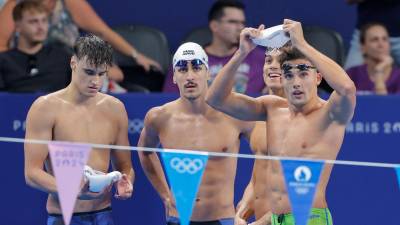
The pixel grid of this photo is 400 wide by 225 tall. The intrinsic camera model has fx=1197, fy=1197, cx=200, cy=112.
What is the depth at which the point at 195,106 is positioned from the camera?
7758mm

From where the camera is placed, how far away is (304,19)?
10.6 metres

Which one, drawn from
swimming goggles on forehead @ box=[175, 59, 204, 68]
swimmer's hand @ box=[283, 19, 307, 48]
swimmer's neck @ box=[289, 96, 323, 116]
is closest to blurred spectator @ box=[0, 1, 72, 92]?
swimming goggles on forehead @ box=[175, 59, 204, 68]

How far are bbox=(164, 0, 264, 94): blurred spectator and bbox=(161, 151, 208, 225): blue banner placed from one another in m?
2.42

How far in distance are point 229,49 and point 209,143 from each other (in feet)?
6.46

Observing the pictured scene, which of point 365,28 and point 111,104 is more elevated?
point 365,28

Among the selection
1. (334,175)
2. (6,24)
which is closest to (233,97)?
(334,175)

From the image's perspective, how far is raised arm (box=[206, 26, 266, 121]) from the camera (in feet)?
22.0

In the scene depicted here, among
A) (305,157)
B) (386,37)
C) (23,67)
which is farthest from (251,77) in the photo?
(305,157)

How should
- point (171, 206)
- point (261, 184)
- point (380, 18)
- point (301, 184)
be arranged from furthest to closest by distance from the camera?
Result: point (380, 18) < point (171, 206) < point (261, 184) < point (301, 184)

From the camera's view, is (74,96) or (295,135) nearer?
(295,135)

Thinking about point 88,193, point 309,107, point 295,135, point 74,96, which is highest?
point 74,96

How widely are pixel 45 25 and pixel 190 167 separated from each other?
9.54 feet

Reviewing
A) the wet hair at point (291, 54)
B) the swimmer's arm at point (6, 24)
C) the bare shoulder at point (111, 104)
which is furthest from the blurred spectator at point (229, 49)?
the wet hair at point (291, 54)

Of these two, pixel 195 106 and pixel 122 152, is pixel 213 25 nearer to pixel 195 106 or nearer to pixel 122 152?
pixel 195 106
